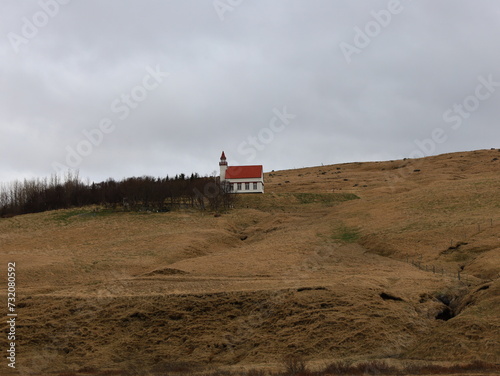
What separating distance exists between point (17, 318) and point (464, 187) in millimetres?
48553

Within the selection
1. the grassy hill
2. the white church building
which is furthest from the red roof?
the grassy hill

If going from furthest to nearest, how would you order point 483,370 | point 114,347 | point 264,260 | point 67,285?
point 264,260
point 67,285
point 114,347
point 483,370

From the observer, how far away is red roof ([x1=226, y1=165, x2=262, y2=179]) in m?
75.9

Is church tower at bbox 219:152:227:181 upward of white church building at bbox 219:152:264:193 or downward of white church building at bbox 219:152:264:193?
upward

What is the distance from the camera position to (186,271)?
33062mm

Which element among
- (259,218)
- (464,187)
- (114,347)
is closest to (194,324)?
→ (114,347)

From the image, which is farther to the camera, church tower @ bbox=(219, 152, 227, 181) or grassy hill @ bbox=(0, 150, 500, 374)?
church tower @ bbox=(219, 152, 227, 181)

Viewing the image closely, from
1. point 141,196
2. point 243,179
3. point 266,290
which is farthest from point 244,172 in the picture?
point 266,290

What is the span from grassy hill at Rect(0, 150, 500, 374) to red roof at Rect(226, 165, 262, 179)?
22.3m

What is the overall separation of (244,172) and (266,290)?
169 feet

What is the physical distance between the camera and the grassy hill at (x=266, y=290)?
2094cm

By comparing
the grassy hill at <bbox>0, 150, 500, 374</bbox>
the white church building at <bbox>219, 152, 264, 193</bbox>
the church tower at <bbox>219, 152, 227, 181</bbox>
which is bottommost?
the grassy hill at <bbox>0, 150, 500, 374</bbox>

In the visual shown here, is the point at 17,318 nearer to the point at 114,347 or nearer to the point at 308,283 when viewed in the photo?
the point at 114,347

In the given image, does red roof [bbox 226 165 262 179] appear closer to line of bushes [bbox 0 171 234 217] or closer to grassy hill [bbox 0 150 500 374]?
line of bushes [bbox 0 171 234 217]
